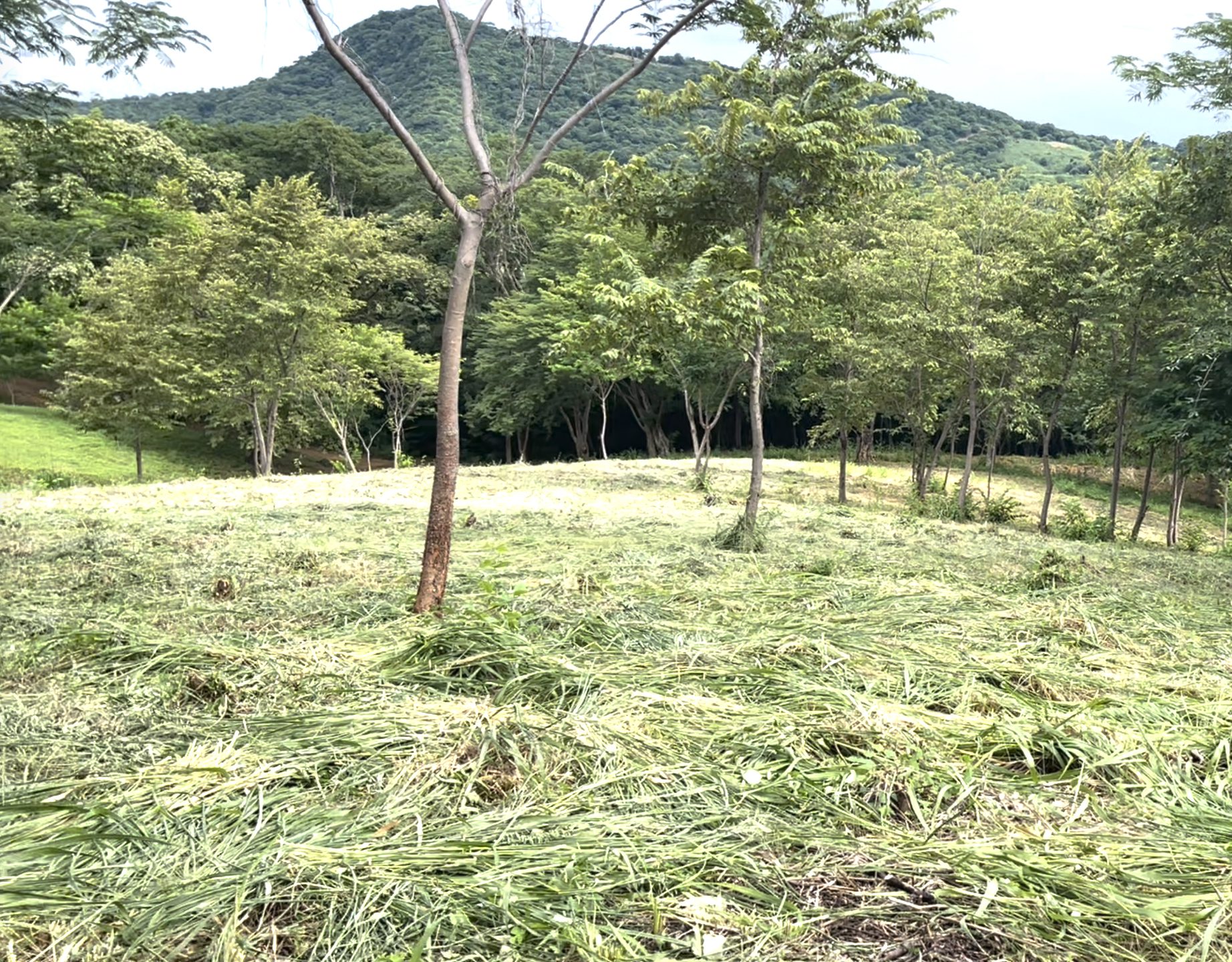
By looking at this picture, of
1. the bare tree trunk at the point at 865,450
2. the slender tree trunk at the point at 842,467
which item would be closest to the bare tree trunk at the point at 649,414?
the bare tree trunk at the point at 865,450

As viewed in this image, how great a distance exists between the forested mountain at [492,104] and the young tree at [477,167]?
0.25 m

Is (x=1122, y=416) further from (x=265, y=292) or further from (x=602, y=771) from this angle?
(x=265, y=292)

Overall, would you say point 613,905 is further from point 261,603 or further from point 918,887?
point 261,603

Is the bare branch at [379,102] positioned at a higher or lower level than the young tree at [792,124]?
lower

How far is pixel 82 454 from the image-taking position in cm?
2598

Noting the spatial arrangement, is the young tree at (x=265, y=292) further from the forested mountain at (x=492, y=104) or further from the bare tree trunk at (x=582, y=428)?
the bare tree trunk at (x=582, y=428)

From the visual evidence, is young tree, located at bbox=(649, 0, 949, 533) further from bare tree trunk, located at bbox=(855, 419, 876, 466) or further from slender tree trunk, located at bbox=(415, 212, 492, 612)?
bare tree trunk, located at bbox=(855, 419, 876, 466)

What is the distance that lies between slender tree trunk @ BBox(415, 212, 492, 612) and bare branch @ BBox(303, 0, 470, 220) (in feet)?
0.60

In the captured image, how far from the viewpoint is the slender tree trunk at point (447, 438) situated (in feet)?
16.4

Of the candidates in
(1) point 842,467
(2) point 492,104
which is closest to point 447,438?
(2) point 492,104

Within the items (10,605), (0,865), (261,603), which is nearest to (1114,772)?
(0,865)

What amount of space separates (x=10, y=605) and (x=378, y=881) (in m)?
4.12

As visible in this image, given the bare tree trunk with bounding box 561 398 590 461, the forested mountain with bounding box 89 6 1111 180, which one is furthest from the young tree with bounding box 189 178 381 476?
the bare tree trunk with bounding box 561 398 590 461

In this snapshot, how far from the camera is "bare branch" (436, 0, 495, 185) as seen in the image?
523 centimetres
